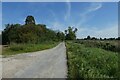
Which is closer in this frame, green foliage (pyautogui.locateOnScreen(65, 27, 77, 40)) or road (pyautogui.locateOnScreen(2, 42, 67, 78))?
road (pyautogui.locateOnScreen(2, 42, 67, 78))

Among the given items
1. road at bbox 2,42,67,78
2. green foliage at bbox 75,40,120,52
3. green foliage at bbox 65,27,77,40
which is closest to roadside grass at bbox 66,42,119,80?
road at bbox 2,42,67,78

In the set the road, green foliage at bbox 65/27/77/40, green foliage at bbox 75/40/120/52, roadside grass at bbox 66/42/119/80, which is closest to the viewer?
roadside grass at bbox 66/42/119/80

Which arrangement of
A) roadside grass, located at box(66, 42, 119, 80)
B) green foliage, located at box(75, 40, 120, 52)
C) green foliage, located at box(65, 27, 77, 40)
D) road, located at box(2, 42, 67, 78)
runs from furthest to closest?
green foliage, located at box(65, 27, 77, 40) < green foliage, located at box(75, 40, 120, 52) < road, located at box(2, 42, 67, 78) < roadside grass, located at box(66, 42, 119, 80)

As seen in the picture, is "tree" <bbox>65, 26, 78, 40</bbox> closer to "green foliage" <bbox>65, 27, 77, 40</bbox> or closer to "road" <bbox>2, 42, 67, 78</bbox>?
"green foliage" <bbox>65, 27, 77, 40</bbox>

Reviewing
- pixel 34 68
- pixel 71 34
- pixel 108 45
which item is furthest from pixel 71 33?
pixel 34 68

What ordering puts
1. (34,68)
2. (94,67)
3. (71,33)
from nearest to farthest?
1. (94,67)
2. (34,68)
3. (71,33)

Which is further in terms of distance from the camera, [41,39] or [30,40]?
[41,39]

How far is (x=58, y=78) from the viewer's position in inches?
461

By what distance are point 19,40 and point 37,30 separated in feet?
36.7

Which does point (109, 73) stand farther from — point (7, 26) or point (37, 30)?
point (7, 26)

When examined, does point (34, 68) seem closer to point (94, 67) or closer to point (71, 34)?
point (94, 67)

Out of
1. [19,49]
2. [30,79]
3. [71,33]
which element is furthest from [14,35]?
[71,33]

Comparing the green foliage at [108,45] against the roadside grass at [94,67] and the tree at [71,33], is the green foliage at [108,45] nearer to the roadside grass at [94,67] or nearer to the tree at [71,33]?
the roadside grass at [94,67]

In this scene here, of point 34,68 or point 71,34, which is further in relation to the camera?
point 71,34
